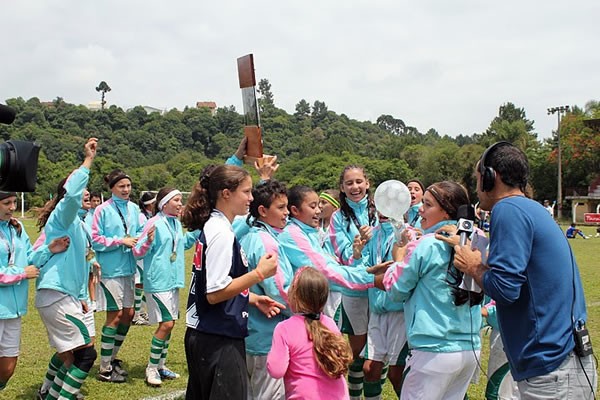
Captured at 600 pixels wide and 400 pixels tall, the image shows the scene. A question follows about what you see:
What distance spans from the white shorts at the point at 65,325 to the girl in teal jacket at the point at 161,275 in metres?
1.45

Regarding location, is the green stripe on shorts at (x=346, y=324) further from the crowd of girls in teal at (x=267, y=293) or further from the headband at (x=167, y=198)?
the headband at (x=167, y=198)

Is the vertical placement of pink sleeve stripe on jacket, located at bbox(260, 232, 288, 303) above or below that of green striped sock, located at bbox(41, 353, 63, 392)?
above

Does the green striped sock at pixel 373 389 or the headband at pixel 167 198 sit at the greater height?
the headband at pixel 167 198

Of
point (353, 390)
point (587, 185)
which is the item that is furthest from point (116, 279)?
point (587, 185)

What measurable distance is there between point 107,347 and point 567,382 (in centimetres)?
556

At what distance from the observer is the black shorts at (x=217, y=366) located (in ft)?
11.6

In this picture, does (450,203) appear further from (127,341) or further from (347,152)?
(347,152)

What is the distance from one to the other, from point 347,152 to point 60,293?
10682 cm

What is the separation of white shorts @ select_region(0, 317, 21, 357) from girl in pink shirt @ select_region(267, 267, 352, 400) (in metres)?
2.91

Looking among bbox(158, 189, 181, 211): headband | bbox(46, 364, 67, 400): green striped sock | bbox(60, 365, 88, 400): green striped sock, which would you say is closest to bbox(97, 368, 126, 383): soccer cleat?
bbox(46, 364, 67, 400): green striped sock

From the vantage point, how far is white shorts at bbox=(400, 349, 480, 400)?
3779 mm

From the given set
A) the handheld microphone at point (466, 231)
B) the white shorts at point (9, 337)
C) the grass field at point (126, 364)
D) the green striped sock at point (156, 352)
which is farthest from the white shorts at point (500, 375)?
the white shorts at point (9, 337)

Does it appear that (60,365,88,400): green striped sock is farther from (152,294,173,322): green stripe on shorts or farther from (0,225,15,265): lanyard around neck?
(152,294,173,322): green stripe on shorts

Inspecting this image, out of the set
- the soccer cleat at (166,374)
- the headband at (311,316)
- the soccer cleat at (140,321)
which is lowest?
the soccer cleat at (140,321)
